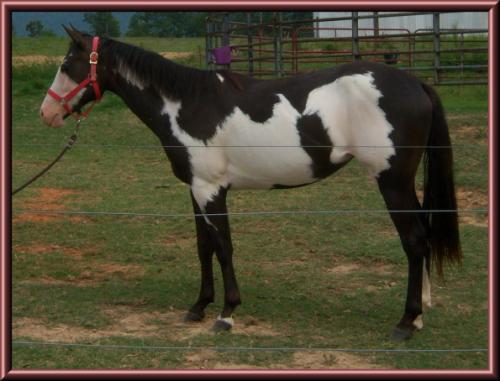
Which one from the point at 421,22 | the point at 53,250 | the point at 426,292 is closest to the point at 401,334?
the point at 426,292

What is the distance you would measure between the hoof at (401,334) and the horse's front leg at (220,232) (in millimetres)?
1042

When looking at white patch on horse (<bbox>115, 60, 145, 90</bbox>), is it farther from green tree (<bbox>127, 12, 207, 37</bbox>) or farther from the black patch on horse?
green tree (<bbox>127, 12, 207, 37</bbox>)

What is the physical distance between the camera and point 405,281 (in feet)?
19.3

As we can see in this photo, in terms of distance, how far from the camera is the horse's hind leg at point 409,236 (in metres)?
4.62

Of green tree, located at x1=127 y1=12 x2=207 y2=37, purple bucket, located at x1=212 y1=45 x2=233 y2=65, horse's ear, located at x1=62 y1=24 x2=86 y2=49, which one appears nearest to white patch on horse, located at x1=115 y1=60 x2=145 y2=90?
horse's ear, located at x1=62 y1=24 x2=86 y2=49

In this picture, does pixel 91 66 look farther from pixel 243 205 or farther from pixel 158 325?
pixel 243 205

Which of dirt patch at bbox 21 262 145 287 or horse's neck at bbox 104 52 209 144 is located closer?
horse's neck at bbox 104 52 209 144

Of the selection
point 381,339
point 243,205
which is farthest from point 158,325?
point 243,205

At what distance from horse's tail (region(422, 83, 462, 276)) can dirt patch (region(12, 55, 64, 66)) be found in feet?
47.1

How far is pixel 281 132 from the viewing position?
4.75 metres

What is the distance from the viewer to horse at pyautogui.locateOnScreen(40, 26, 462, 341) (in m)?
4.62

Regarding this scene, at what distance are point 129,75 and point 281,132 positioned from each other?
1172 millimetres

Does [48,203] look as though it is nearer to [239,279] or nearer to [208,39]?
[239,279]

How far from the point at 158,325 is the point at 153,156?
6178mm
